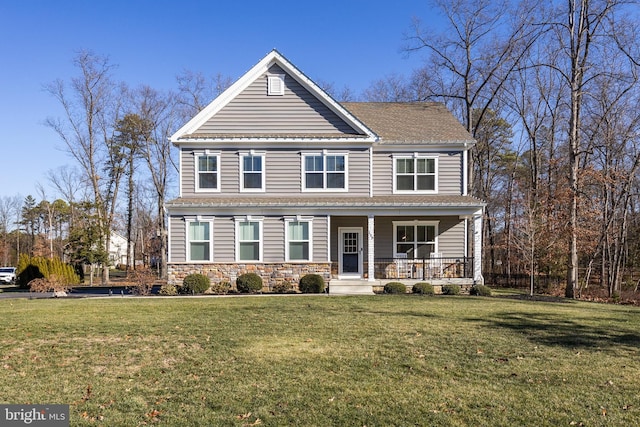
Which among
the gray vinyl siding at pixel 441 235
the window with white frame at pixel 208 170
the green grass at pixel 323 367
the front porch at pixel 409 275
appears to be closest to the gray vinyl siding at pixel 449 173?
the gray vinyl siding at pixel 441 235

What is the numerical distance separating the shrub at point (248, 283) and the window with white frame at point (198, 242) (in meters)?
1.90

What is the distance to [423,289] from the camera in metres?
16.8

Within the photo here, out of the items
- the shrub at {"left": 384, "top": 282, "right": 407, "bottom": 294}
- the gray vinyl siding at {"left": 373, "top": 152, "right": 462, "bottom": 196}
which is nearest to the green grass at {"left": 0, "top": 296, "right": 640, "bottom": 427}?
the shrub at {"left": 384, "top": 282, "right": 407, "bottom": 294}

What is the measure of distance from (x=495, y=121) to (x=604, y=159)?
8.38 metres

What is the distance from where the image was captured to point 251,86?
18844 millimetres

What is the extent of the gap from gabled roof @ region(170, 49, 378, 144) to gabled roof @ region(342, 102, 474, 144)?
1388mm

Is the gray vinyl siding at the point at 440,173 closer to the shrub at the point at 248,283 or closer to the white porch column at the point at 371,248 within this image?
the white porch column at the point at 371,248

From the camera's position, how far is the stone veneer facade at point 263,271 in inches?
702

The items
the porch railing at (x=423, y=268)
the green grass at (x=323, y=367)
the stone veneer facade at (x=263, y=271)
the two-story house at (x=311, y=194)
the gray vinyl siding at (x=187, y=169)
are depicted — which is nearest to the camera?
the green grass at (x=323, y=367)

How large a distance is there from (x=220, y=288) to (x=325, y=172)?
21.2 feet

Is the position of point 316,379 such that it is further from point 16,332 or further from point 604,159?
point 604,159

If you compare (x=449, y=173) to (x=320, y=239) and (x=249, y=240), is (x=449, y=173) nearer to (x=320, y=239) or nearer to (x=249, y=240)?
(x=320, y=239)

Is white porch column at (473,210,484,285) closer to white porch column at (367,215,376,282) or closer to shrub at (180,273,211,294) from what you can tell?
white porch column at (367,215,376,282)

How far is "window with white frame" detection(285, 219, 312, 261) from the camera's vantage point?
1809 cm
